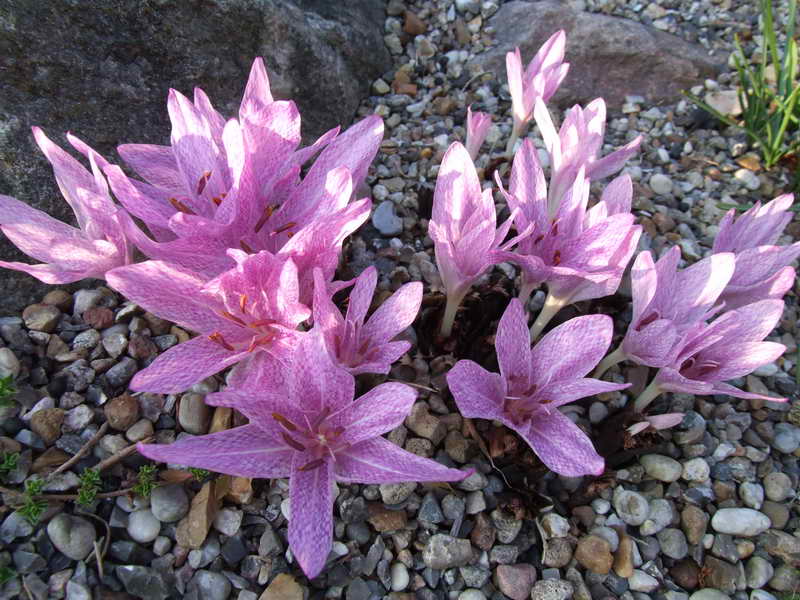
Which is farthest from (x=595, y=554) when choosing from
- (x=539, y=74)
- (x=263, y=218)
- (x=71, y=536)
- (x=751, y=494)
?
(x=539, y=74)

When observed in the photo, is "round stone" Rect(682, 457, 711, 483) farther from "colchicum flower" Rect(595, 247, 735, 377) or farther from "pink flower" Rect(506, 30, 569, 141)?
"pink flower" Rect(506, 30, 569, 141)

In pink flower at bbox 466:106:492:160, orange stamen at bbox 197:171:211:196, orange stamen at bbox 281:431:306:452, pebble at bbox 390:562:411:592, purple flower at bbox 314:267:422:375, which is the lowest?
pebble at bbox 390:562:411:592

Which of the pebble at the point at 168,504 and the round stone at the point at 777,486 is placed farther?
the round stone at the point at 777,486

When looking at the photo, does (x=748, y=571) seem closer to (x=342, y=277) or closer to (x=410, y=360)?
(x=410, y=360)

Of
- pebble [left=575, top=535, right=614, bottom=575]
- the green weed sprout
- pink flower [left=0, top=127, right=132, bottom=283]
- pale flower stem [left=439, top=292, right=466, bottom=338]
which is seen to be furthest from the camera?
the green weed sprout

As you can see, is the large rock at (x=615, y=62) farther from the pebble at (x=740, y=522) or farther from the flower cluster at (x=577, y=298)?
the pebble at (x=740, y=522)

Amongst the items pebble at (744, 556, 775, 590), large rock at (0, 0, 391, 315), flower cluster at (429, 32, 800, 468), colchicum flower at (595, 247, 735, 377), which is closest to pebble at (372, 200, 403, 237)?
large rock at (0, 0, 391, 315)

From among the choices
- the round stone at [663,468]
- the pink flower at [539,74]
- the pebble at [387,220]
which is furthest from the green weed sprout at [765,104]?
the round stone at [663,468]

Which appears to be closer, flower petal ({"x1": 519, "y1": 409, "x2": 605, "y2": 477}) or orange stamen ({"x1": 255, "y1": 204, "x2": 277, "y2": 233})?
flower petal ({"x1": 519, "y1": 409, "x2": 605, "y2": 477})
